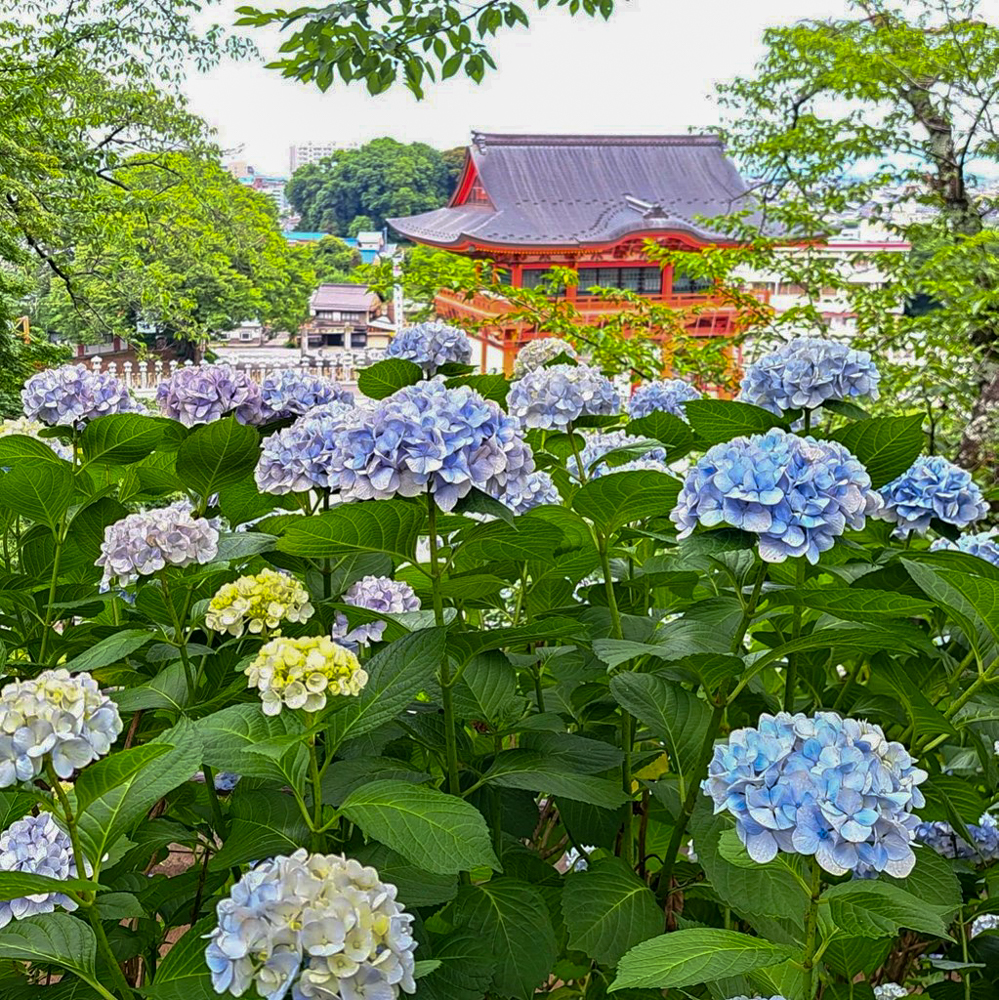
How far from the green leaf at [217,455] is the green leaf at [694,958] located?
1.34 ft

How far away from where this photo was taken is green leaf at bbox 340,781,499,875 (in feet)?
1.26

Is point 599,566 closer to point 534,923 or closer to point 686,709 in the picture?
point 686,709

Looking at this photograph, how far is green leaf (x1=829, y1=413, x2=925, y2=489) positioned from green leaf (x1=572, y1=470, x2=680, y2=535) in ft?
0.40

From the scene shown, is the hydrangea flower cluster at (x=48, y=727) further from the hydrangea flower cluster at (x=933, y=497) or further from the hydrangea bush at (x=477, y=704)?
the hydrangea flower cluster at (x=933, y=497)

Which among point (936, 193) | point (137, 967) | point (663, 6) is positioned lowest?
point (137, 967)

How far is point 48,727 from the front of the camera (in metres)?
0.39

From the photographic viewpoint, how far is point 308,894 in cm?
31

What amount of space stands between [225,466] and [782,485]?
37 centimetres

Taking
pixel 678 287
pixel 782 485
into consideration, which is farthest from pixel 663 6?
pixel 782 485

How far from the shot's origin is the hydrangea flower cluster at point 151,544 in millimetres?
558

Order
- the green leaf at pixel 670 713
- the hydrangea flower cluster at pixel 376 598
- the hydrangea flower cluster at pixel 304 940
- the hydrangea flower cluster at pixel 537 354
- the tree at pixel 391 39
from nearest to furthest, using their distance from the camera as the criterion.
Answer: the hydrangea flower cluster at pixel 304 940
the green leaf at pixel 670 713
the hydrangea flower cluster at pixel 376 598
the hydrangea flower cluster at pixel 537 354
the tree at pixel 391 39

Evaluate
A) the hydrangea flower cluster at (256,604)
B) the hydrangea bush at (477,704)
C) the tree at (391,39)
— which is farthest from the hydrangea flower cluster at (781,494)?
the tree at (391,39)

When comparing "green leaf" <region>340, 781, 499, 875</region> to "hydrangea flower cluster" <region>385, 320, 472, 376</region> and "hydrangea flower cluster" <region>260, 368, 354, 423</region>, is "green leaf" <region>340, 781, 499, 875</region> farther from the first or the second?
"hydrangea flower cluster" <region>385, 320, 472, 376</region>

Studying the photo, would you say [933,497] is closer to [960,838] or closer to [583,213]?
[960,838]
